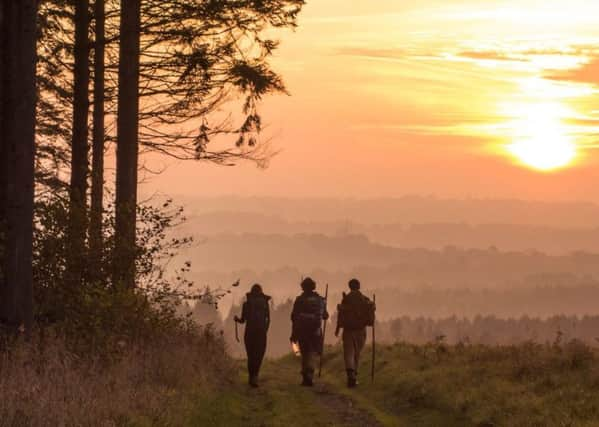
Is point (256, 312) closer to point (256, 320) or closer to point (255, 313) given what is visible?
point (255, 313)

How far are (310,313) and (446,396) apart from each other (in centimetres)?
552

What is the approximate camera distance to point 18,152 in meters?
13.5

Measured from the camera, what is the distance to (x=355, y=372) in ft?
66.3

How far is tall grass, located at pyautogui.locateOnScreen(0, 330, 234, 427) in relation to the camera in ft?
31.7

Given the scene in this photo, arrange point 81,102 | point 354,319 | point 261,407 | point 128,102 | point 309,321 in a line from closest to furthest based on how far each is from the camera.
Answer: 1. point 261,407
2. point 128,102
3. point 81,102
4. point 354,319
5. point 309,321

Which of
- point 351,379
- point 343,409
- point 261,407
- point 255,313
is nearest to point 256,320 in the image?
point 255,313

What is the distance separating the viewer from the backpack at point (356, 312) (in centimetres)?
2039

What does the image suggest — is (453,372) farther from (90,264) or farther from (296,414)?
Result: (90,264)

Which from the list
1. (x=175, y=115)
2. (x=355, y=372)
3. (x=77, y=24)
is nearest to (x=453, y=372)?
(x=355, y=372)

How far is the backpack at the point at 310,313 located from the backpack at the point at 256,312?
3.15ft

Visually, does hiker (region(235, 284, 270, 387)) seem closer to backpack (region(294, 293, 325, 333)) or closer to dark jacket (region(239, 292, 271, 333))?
dark jacket (region(239, 292, 271, 333))

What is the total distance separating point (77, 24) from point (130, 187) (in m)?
4.03

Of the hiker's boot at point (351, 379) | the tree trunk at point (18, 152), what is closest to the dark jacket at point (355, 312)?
the hiker's boot at point (351, 379)

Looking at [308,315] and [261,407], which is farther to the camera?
[308,315]
